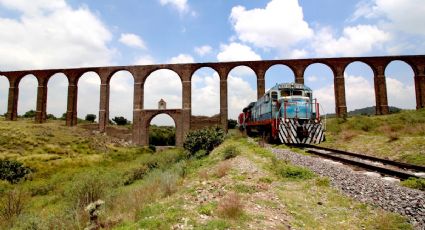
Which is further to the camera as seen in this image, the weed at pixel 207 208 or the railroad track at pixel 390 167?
the railroad track at pixel 390 167

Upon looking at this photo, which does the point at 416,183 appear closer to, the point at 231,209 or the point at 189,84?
the point at 231,209

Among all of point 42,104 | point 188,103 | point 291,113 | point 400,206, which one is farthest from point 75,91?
point 400,206

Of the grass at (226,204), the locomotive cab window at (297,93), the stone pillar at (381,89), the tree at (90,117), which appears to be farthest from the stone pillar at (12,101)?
the stone pillar at (381,89)

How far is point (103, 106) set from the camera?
35.3 metres

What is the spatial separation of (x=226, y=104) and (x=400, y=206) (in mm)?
29539

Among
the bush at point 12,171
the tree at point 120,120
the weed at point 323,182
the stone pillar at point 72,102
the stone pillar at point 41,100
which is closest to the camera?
the weed at point 323,182

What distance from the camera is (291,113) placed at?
49.9 ft

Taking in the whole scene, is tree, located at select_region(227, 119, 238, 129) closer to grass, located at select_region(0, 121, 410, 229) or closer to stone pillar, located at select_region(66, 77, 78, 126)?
stone pillar, located at select_region(66, 77, 78, 126)

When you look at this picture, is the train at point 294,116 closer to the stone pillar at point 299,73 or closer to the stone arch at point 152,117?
the stone pillar at point 299,73

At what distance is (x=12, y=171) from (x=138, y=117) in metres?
15.9

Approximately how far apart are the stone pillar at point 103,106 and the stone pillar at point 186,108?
931 centimetres

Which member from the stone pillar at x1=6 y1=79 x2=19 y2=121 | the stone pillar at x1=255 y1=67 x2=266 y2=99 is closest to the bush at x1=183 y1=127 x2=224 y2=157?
the stone pillar at x1=255 y1=67 x2=266 y2=99

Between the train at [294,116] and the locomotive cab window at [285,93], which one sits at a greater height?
the locomotive cab window at [285,93]

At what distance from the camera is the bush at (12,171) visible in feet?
63.0
